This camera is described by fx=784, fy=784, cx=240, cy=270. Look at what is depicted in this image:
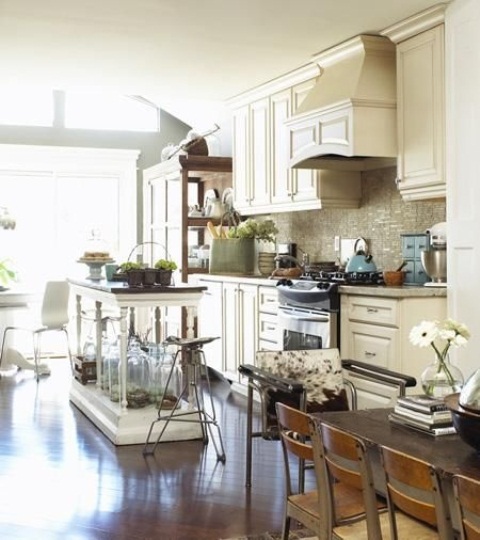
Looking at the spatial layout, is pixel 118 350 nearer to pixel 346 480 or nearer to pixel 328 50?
pixel 328 50

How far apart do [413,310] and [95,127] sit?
18.6ft

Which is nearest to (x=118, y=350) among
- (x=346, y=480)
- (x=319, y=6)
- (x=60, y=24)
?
(x=60, y=24)

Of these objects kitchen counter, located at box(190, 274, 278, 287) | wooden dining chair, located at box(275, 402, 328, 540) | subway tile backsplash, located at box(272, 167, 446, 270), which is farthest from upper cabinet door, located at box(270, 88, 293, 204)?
wooden dining chair, located at box(275, 402, 328, 540)

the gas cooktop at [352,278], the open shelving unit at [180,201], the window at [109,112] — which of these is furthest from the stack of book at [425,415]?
the window at [109,112]

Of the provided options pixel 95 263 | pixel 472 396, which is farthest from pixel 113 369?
pixel 472 396

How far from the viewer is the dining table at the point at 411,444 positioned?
1981 mm

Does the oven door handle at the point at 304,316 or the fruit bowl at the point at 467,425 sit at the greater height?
the oven door handle at the point at 304,316

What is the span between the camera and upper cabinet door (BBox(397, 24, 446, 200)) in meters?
4.64

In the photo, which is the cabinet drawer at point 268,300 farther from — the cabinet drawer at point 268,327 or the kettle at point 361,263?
the kettle at point 361,263

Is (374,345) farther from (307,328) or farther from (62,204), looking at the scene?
(62,204)

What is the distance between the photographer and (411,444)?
2252 mm

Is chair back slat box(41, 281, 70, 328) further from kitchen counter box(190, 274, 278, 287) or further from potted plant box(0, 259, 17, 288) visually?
kitchen counter box(190, 274, 278, 287)

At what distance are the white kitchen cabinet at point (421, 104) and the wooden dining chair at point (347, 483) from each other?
2642 millimetres

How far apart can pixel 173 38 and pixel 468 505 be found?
4309mm
